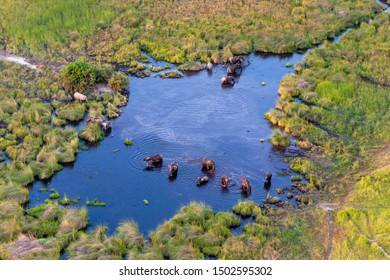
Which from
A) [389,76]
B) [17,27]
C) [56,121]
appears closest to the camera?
[56,121]

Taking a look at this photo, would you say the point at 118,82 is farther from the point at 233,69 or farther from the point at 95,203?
the point at 95,203

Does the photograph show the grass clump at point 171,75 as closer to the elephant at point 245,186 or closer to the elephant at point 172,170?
the elephant at point 172,170

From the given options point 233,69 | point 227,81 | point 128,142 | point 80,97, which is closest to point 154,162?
point 128,142

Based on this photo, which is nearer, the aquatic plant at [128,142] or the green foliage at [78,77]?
the aquatic plant at [128,142]

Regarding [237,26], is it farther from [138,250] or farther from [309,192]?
[138,250]

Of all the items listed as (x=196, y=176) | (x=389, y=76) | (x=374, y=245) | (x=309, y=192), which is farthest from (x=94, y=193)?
(x=389, y=76)

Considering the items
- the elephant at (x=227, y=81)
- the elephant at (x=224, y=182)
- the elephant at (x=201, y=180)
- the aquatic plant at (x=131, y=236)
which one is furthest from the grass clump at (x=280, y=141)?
the aquatic plant at (x=131, y=236)
